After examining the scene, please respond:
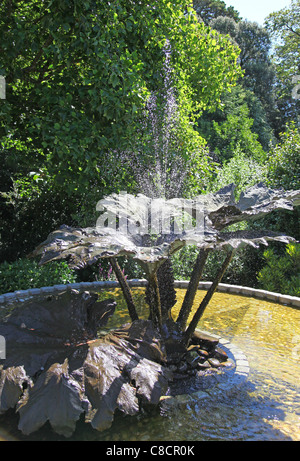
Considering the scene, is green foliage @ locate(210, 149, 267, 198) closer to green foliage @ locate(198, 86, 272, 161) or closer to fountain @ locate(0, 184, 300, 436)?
fountain @ locate(0, 184, 300, 436)

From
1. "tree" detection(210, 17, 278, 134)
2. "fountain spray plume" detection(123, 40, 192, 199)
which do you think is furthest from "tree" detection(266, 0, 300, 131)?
"fountain spray plume" detection(123, 40, 192, 199)

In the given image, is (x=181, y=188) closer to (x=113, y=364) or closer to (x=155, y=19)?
(x=155, y=19)

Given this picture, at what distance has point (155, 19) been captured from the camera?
5.20m

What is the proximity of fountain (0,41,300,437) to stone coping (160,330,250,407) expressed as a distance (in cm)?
9

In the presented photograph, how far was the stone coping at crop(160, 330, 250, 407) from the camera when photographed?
7.61ft

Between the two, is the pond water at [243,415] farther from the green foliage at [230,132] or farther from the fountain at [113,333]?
the green foliage at [230,132]

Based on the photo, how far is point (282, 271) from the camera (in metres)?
5.16

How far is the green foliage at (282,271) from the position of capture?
16.5 feet

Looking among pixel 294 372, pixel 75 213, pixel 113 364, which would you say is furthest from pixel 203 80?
pixel 113 364

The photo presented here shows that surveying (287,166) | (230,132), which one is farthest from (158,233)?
(230,132)

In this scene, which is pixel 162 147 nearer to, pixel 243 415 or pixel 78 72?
pixel 78 72

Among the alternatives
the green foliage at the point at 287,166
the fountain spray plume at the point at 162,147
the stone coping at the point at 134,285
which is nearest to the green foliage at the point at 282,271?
the stone coping at the point at 134,285

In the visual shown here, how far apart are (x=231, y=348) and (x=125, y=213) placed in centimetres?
125
